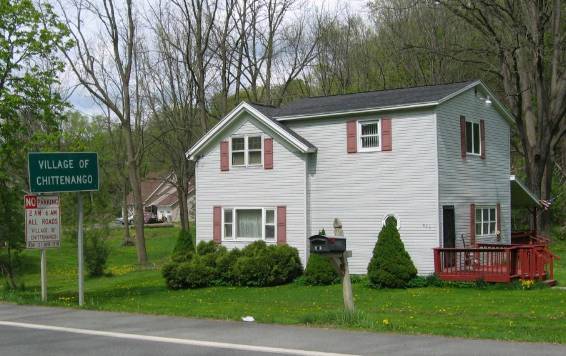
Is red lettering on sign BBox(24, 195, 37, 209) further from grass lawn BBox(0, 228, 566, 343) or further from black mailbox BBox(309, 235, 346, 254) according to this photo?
black mailbox BBox(309, 235, 346, 254)

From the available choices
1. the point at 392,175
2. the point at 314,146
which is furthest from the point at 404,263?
the point at 314,146

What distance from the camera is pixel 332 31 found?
49.2 m

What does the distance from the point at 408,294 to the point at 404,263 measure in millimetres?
1851

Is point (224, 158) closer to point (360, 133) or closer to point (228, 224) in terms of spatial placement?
point (228, 224)

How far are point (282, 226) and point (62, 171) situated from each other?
12.1 meters

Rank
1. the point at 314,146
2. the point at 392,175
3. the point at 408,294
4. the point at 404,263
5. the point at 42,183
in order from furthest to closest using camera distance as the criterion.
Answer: the point at 314,146
the point at 392,175
the point at 404,263
the point at 408,294
the point at 42,183

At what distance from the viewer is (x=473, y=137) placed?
1056 inches

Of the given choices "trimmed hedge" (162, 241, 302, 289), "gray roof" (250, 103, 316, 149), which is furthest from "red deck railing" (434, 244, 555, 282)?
"gray roof" (250, 103, 316, 149)

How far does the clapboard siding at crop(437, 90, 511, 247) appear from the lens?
24.7 m

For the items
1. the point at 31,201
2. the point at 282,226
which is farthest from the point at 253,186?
the point at 31,201

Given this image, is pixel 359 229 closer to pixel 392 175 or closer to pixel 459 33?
pixel 392 175

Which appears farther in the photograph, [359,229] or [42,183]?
[359,229]

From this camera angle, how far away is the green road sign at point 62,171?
15852 mm

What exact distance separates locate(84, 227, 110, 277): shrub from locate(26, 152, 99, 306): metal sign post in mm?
19765
